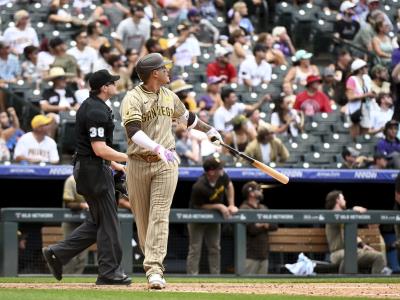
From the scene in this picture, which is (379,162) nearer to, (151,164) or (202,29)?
(202,29)

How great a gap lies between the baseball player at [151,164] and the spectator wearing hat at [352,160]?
774 cm

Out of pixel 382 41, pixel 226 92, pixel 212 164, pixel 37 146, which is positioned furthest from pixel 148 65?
pixel 382 41

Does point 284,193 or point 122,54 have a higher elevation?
point 122,54

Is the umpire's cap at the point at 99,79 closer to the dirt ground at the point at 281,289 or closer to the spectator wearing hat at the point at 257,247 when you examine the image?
the dirt ground at the point at 281,289

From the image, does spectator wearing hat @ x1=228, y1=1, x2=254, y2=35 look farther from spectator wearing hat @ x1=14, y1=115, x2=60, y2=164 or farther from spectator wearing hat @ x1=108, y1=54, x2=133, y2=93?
spectator wearing hat @ x1=14, y1=115, x2=60, y2=164

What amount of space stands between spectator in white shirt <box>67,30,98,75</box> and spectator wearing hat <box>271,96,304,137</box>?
2.98m

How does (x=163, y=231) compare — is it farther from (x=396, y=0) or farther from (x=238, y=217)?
(x=396, y=0)

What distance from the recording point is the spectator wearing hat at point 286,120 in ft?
59.5

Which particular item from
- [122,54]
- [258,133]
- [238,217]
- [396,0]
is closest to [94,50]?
[122,54]

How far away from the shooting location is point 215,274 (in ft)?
48.2

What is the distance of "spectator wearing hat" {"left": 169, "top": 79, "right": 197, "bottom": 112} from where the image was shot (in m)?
17.4

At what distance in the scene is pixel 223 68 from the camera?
19234 mm

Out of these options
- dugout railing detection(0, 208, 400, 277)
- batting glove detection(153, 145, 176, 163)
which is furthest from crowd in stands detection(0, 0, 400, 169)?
batting glove detection(153, 145, 176, 163)

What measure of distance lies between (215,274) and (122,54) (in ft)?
18.3
